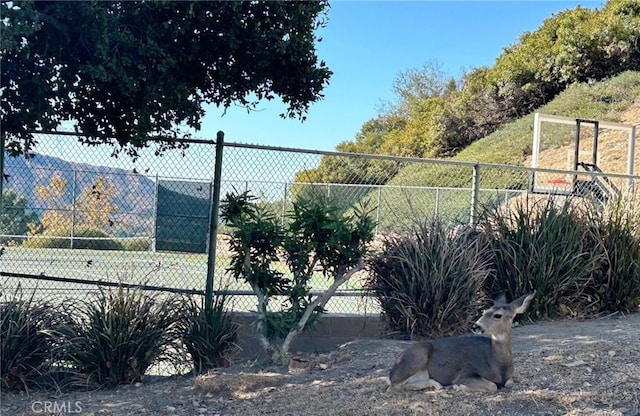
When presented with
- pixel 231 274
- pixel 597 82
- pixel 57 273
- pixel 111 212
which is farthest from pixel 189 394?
pixel 597 82

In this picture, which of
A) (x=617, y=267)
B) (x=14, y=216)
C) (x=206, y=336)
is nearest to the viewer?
(x=206, y=336)

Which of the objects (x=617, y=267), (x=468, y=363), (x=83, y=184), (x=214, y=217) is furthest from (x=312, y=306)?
(x=617, y=267)

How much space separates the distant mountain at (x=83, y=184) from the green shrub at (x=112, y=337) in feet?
4.69

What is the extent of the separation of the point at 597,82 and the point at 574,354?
28.9 metres

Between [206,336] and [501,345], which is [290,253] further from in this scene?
[501,345]

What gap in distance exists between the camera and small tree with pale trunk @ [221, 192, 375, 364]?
623cm

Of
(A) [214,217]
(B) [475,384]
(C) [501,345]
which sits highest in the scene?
(A) [214,217]

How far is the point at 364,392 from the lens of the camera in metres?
5.25

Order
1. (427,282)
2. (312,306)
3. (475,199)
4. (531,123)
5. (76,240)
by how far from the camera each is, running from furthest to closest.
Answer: (531,123) → (475,199) → (76,240) → (427,282) → (312,306)

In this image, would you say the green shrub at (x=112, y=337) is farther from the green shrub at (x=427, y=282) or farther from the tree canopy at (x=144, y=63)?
the green shrub at (x=427, y=282)

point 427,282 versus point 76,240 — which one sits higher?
point 76,240

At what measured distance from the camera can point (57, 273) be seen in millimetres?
7746

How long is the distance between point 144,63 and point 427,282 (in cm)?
382

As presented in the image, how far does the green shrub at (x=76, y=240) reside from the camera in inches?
286
